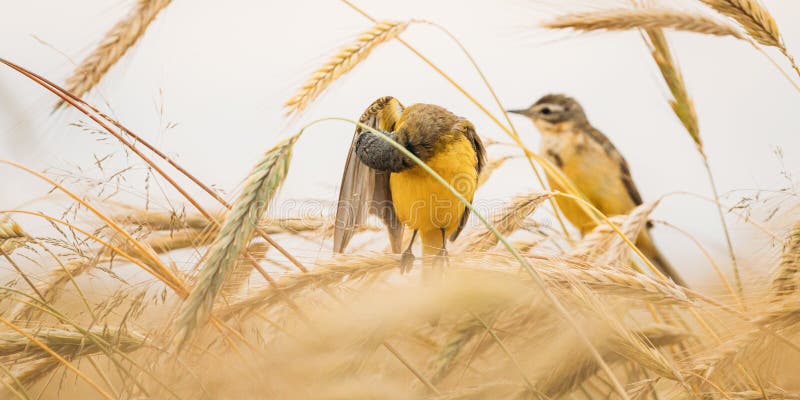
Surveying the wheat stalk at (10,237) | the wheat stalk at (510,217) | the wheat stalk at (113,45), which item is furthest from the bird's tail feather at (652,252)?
the wheat stalk at (10,237)

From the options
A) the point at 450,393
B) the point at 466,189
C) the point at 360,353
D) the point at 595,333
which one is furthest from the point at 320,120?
the point at 466,189

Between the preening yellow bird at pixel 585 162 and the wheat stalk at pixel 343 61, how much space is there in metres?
2.21

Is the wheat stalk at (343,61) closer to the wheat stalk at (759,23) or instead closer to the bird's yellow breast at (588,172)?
the wheat stalk at (759,23)

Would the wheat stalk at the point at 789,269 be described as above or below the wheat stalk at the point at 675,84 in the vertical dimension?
below

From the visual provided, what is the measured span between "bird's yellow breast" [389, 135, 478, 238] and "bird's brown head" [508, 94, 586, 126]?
220 cm

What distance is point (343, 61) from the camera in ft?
5.93

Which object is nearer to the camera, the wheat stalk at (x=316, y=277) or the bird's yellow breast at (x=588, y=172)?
the wheat stalk at (x=316, y=277)

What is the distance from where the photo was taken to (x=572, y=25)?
2051mm

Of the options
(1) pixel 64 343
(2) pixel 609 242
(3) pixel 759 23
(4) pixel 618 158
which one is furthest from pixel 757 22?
(4) pixel 618 158

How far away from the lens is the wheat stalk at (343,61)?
171cm

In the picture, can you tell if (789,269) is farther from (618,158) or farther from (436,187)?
(618,158)

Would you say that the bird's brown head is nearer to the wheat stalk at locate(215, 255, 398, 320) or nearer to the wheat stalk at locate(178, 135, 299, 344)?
the wheat stalk at locate(215, 255, 398, 320)

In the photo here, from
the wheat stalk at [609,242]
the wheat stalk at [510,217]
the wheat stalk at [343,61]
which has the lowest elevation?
the wheat stalk at [609,242]

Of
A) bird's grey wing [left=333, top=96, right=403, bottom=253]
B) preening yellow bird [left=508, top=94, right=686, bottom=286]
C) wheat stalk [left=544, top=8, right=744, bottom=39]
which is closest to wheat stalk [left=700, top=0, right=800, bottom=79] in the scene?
wheat stalk [left=544, top=8, right=744, bottom=39]
